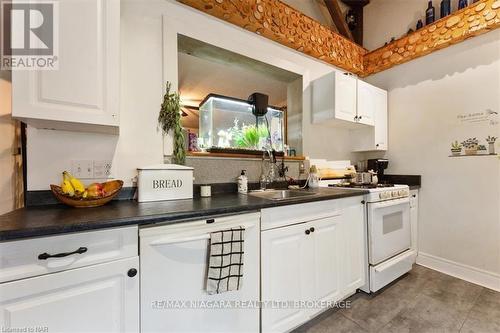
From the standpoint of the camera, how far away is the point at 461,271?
2.07 m

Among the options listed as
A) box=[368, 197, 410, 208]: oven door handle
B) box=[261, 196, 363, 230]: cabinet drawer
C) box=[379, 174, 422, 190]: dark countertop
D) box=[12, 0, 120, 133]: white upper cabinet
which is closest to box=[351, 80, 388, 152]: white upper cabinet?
box=[379, 174, 422, 190]: dark countertop

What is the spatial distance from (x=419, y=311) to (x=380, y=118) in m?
2.02

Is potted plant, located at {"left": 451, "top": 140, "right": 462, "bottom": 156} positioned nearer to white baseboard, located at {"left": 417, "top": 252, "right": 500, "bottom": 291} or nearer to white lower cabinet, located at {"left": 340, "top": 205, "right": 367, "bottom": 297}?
white baseboard, located at {"left": 417, "top": 252, "right": 500, "bottom": 291}

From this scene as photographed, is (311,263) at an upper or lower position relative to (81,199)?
lower

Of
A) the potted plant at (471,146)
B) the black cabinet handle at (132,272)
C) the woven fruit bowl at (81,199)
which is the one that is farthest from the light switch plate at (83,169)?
the potted plant at (471,146)

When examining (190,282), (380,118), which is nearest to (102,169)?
(190,282)

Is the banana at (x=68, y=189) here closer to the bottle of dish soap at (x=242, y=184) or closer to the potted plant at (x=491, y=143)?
the bottle of dish soap at (x=242, y=184)

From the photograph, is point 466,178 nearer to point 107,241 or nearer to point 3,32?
point 107,241

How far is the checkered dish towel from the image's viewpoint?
102cm

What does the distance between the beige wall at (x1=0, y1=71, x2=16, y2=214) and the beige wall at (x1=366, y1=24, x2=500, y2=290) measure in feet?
11.5

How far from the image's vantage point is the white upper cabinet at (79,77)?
0.94 meters

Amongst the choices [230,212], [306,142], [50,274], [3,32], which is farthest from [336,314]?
[3,32]

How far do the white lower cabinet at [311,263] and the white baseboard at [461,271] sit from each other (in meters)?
1.16

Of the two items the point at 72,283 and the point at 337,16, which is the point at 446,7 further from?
the point at 72,283
